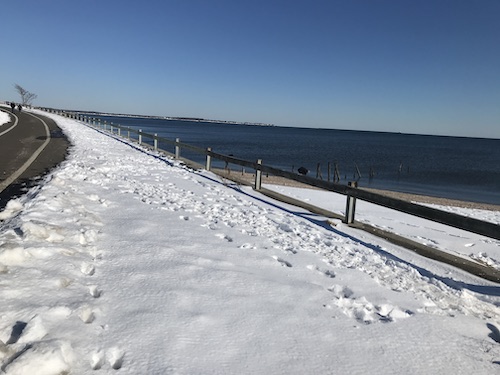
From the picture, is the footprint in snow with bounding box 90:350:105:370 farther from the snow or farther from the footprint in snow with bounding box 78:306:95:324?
the footprint in snow with bounding box 78:306:95:324

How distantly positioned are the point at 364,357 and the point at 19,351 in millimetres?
2723

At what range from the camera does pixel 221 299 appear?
3.84 metres

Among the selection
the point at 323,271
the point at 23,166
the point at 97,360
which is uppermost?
the point at 23,166

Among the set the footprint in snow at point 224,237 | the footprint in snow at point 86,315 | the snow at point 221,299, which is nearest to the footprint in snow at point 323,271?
the snow at point 221,299

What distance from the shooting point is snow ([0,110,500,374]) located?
2873mm

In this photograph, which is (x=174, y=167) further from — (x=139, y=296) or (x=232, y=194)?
(x=139, y=296)

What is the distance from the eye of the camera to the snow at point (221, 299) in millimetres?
2873

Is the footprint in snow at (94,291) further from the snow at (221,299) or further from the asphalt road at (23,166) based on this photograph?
the asphalt road at (23,166)

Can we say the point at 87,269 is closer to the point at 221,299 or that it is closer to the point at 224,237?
the point at 221,299

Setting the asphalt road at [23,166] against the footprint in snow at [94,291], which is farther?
the asphalt road at [23,166]

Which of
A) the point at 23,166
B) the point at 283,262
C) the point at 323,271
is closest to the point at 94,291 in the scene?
the point at 283,262

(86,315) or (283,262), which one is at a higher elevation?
(86,315)

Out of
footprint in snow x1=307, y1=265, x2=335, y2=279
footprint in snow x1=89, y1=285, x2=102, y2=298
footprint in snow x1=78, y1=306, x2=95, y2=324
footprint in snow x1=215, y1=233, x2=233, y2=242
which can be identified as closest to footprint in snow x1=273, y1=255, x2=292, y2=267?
footprint in snow x1=307, y1=265, x2=335, y2=279

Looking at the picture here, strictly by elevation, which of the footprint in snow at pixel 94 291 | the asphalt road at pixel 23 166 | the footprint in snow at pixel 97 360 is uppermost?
the asphalt road at pixel 23 166
